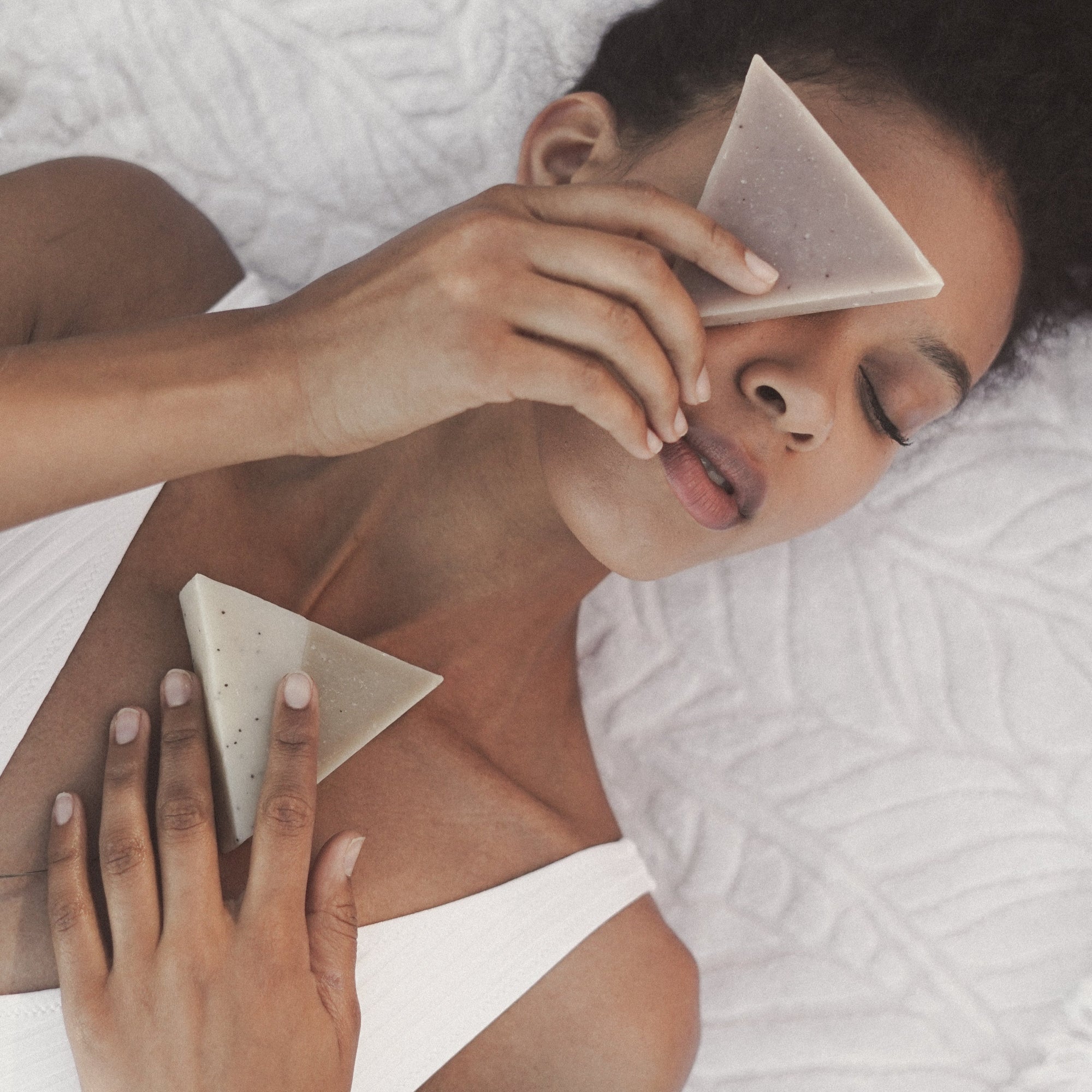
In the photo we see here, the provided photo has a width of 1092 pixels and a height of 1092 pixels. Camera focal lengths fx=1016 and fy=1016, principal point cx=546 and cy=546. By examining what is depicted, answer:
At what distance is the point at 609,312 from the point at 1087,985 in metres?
0.92

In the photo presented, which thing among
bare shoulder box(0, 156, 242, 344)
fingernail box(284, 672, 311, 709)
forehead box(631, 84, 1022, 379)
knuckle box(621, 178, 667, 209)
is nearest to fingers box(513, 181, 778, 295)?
knuckle box(621, 178, 667, 209)

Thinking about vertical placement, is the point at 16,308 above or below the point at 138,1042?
A: above

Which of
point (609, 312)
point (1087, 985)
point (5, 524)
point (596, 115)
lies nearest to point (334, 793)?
point (5, 524)

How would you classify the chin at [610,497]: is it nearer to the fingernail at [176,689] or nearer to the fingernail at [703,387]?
the fingernail at [703,387]

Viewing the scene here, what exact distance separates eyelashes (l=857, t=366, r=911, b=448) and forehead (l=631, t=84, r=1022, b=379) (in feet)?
0.13

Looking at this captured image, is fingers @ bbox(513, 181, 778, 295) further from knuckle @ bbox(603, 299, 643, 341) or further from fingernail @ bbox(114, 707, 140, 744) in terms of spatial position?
fingernail @ bbox(114, 707, 140, 744)

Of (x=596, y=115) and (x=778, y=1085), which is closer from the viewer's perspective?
(x=596, y=115)

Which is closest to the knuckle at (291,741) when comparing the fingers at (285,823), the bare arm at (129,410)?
the fingers at (285,823)

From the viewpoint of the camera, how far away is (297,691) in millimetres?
818

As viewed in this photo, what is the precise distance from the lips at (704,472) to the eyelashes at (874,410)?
0.10 m

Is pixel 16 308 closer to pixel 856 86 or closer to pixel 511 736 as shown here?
pixel 511 736

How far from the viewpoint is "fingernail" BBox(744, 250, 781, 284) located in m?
0.62

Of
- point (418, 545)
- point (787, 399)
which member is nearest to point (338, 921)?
point (418, 545)

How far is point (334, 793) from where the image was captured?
890mm
